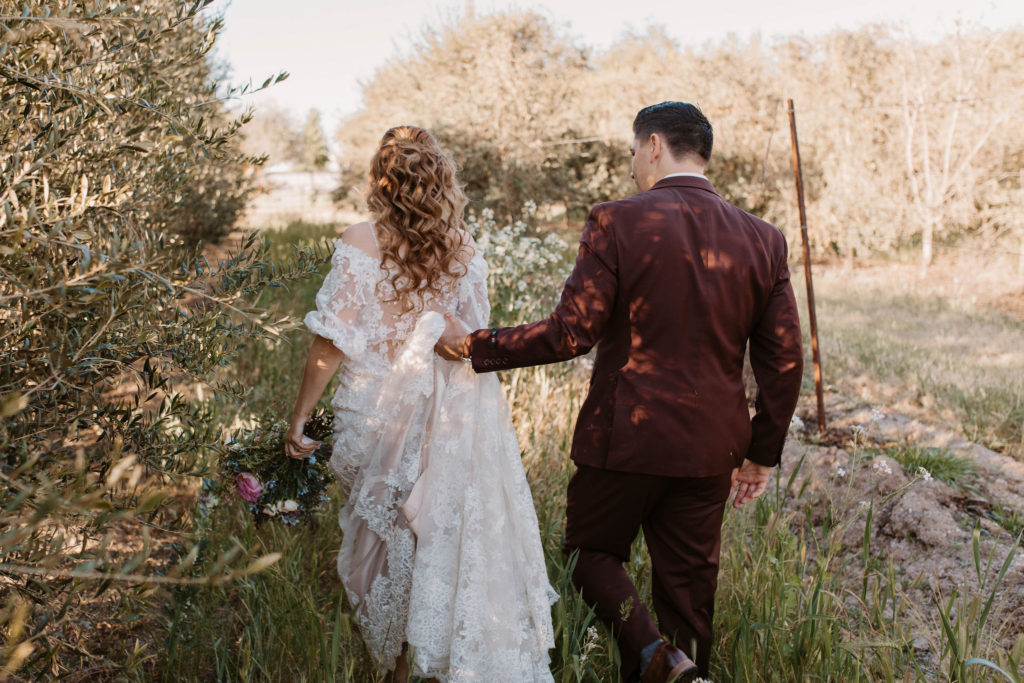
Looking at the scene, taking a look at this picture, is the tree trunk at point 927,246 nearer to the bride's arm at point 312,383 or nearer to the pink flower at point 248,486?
the bride's arm at point 312,383

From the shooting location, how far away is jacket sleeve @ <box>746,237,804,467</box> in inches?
97.6

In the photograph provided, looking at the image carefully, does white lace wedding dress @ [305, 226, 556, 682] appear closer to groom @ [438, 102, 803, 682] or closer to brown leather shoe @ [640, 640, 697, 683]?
groom @ [438, 102, 803, 682]

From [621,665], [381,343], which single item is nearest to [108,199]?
[381,343]

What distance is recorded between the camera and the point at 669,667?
2.21 meters

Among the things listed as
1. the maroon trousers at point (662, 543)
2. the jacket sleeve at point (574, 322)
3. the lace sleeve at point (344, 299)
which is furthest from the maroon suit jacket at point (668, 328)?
the lace sleeve at point (344, 299)

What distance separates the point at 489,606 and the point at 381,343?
969 mm

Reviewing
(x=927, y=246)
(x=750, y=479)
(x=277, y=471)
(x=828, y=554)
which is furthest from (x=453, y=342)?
(x=927, y=246)

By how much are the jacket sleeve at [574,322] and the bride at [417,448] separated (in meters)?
0.15

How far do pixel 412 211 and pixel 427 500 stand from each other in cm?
100

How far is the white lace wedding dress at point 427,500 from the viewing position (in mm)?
2354

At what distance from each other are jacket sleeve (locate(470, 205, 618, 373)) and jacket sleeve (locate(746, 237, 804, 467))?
57 cm

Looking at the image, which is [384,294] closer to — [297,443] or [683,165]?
[297,443]

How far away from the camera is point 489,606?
2.35 meters

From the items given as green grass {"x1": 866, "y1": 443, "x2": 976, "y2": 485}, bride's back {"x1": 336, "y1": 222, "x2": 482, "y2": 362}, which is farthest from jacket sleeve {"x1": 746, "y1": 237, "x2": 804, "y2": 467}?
green grass {"x1": 866, "y1": 443, "x2": 976, "y2": 485}
